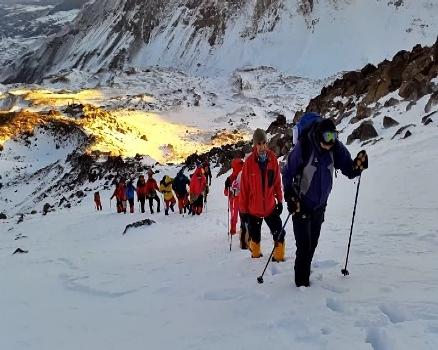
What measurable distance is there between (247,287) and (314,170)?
60.0 inches

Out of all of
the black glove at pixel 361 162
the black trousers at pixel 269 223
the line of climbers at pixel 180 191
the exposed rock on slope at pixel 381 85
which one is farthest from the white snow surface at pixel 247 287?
the exposed rock on slope at pixel 381 85

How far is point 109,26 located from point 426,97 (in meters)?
106

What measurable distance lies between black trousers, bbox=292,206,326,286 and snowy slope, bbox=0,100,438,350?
0.55 feet

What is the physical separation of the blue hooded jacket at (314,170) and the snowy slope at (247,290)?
90 centimetres

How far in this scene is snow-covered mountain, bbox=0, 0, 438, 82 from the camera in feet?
256

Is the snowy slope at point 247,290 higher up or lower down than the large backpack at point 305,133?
lower down

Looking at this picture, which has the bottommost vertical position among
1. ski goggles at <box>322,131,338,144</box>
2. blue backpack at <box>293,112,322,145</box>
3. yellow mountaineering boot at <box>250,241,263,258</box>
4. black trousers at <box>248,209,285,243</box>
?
yellow mountaineering boot at <box>250,241,263,258</box>

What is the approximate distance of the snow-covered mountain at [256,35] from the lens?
7806 centimetres

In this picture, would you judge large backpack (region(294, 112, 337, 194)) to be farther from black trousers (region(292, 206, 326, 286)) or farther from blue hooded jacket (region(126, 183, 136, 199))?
blue hooded jacket (region(126, 183, 136, 199))

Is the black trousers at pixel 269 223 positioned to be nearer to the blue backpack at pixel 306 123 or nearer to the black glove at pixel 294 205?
the black glove at pixel 294 205

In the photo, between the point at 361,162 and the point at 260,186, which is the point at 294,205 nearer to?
the point at 361,162

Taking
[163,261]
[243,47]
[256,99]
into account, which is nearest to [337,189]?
[163,261]

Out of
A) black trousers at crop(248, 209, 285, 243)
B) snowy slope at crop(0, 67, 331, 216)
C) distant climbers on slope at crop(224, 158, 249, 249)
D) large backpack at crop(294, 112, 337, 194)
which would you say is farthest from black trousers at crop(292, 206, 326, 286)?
snowy slope at crop(0, 67, 331, 216)

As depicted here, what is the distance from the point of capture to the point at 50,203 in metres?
27.1
